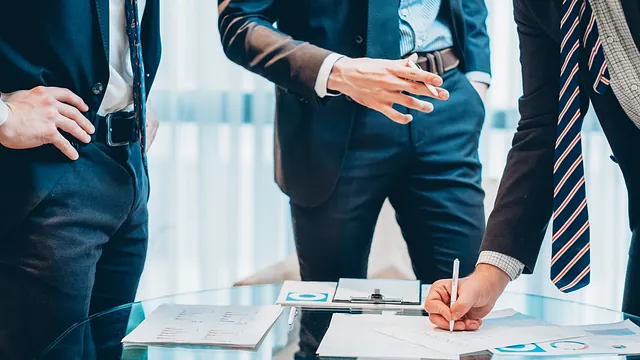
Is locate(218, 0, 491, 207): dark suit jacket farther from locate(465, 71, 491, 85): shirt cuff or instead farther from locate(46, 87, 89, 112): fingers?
locate(46, 87, 89, 112): fingers

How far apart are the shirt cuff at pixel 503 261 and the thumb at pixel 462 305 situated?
5.7 inches

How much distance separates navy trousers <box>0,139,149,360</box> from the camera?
5.36 feet

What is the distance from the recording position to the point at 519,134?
5.53 ft

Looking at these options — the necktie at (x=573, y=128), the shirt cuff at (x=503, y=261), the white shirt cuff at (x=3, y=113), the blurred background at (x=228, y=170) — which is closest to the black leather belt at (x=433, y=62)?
the necktie at (x=573, y=128)

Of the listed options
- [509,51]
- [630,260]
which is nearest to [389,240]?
[509,51]

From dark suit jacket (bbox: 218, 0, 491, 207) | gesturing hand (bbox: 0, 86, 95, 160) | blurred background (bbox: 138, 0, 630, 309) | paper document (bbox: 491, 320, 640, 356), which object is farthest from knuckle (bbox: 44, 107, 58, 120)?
blurred background (bbox: 138, 0, 630, 309)

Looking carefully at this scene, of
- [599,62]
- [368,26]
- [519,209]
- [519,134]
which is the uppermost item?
[368,26]

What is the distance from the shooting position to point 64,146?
166 centimetres

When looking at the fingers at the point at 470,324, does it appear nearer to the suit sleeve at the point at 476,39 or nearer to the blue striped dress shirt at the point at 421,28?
the blue striped dress shirt at the point at 421,28

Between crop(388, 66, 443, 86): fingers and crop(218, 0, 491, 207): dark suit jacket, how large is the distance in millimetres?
223

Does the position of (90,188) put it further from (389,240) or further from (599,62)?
(389,240)

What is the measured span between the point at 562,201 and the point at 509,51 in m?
2.55

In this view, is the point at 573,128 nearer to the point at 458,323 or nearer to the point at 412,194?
the point at 458,323

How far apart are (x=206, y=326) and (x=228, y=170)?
8.95 feet
